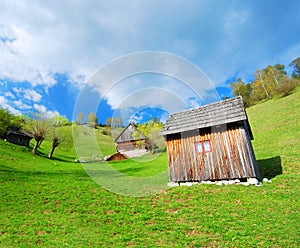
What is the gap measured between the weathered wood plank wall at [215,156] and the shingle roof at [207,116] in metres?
0.57

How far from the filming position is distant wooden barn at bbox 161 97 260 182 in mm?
13852

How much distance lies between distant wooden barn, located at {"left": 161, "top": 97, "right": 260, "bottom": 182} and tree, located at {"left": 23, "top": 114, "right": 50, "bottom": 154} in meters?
30.2

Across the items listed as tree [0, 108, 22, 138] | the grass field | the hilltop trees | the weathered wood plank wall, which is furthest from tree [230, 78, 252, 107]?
tree [0, 108, 22, 138]

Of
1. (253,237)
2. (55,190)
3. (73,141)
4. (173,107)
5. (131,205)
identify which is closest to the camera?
(253,237)

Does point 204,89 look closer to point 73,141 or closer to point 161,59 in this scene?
point 161,59

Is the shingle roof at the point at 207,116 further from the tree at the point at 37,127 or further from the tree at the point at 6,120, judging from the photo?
the tree at the point at 6,120

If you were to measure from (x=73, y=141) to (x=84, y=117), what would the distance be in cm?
2690

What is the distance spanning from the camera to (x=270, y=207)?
386 inches

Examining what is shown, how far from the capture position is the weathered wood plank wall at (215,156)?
45.0 ft

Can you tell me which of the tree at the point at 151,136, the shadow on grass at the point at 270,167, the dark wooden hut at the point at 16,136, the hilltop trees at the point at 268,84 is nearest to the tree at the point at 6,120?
the dark wooden hut at the point at 16,136

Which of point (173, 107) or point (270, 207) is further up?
point (173, 107)

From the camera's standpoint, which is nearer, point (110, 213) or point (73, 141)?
point (110, 213)

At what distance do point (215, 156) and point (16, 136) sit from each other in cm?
4566

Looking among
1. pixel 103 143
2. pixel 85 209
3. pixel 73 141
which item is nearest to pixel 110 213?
pixel 85 209
